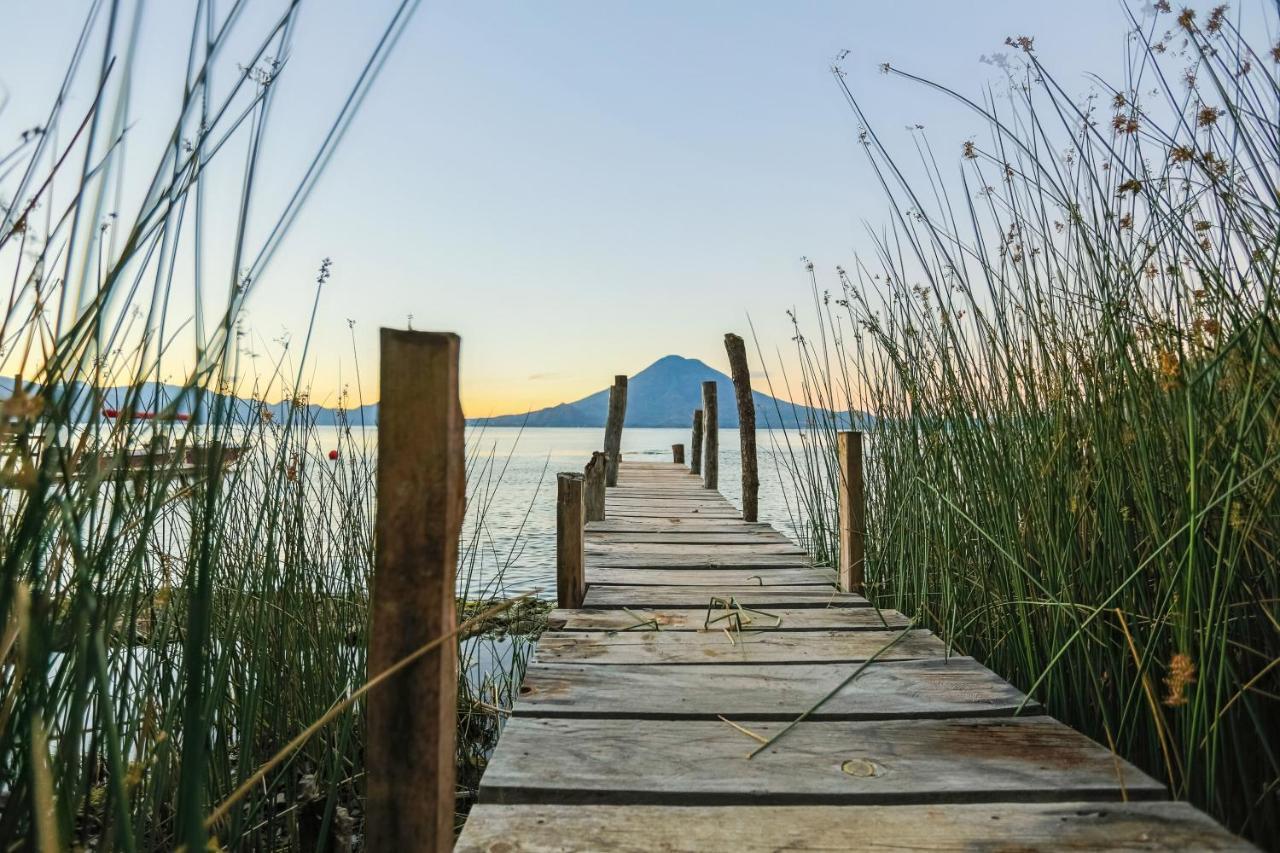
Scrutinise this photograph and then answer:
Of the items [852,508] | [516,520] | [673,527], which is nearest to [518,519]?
[516,520]

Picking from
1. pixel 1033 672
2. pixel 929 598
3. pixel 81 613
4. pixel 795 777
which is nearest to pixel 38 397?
pixel 81 613

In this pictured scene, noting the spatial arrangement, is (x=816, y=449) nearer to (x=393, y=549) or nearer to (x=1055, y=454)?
(x=1055, y=454)

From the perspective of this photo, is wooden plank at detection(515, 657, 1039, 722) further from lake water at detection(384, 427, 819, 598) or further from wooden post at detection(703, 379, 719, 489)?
wooden post at detection(703, 379, 719, 489)

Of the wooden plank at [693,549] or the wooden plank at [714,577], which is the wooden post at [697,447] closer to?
the wooden plank at [693,549]

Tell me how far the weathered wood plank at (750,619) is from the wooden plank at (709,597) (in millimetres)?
59

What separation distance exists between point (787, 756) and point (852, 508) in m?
1.44

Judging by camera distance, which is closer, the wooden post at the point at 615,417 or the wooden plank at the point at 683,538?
the wooden plank at the point at 683,538

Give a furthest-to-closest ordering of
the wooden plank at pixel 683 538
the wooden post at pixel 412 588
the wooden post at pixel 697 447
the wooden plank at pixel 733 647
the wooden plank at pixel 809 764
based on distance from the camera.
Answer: the wooden post at pixel 697 447, the wooden plank at pixel 683 538, the wooden plank at pixel 733 647, the wooden plank at pixel 809 764, the wooden post at pixel 412 588

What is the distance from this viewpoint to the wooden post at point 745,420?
223 inches

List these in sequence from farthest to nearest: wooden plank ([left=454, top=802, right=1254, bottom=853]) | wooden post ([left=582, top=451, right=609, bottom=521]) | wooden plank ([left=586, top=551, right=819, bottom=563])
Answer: wooden post ([left=582, top=451, right=609, bottom=521]) < wooden plank ([left=586, top=551, right=819, bottom=563]) < wooden plank ([left=454, top=802, right=1254, bottom=853])

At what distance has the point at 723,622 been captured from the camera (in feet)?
8.30

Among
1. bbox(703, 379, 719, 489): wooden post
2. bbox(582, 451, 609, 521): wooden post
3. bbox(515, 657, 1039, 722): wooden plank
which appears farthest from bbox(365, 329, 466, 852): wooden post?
bbox(703, 379, 719, 489): wooden post

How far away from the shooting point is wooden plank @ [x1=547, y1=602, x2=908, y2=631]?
2445 mm

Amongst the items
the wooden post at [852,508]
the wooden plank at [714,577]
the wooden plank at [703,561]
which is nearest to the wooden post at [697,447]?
the wooden plank at [703,561]
